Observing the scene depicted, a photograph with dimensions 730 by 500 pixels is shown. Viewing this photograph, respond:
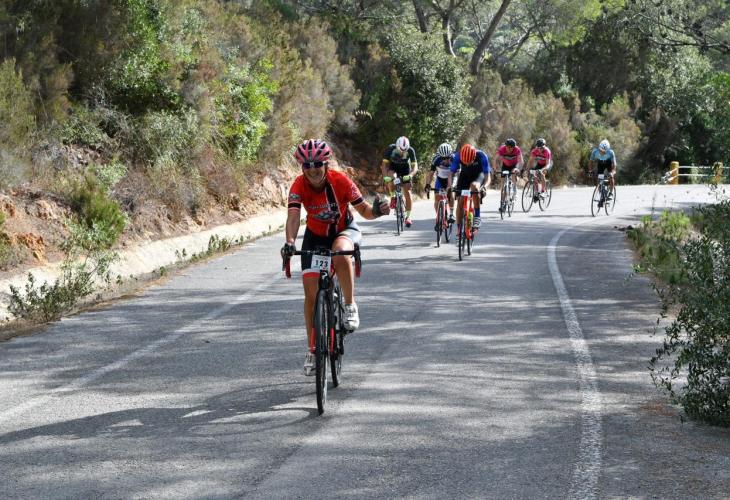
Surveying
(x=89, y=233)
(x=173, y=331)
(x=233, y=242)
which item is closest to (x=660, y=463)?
(x=173, y=331)

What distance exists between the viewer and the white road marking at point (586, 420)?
579 cm

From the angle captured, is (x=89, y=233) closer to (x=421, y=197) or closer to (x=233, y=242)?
(x=233, y=242)

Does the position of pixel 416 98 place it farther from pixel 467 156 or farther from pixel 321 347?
pixel 321 347

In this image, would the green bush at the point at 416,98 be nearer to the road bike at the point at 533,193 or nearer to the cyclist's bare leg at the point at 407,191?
the road bike at the point at 533,193

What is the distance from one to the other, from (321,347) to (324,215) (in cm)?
133

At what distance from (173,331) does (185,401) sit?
3.02 m

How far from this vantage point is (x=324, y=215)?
26.9ft

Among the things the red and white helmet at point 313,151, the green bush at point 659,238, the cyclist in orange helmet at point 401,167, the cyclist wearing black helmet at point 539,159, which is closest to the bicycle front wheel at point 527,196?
the cyclist wearing black helmet at point 539,159

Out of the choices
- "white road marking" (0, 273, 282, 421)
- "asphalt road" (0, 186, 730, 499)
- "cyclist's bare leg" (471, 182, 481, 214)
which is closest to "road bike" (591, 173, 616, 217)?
"cyclist's bare leg" (471, 182, 481, 214)

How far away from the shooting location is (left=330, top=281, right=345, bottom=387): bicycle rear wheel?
788 cm

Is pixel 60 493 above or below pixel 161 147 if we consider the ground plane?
below

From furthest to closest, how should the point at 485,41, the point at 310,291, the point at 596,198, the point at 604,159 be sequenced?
the point at 485,41
the point at 596,198
the point at 604,159
the point at 310,291

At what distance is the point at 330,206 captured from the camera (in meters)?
8.25

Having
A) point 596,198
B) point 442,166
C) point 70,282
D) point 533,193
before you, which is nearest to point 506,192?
point 533,193
